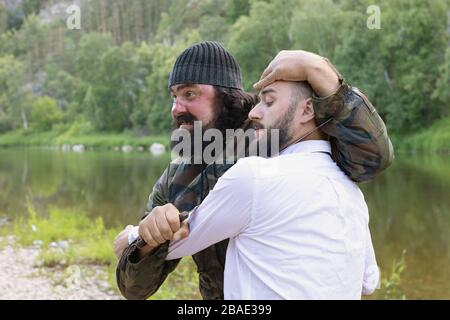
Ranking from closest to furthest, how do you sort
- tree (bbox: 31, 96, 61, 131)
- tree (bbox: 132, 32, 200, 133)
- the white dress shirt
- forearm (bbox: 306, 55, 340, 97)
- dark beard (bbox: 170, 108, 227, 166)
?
the white dress shirt < forearm (bbox: 306, 55, 340, 97) < dark beard (bbox: 170, 108, 227, 166) < tree (bbox: 132, 32, 200, 133) < tree (bbox: 31, 96, 61, 131)

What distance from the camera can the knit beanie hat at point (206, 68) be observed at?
1.90 metres

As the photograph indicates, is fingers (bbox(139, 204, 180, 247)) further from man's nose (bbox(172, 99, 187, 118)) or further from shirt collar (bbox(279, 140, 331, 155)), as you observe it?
man's nose (bbox(172, 99, 187, 118))

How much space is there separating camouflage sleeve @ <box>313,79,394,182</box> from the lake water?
249 inches

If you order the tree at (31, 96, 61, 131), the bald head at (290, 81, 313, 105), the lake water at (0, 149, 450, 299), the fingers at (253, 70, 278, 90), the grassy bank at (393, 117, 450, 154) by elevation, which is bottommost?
the tree at (31, 96, 61, 131)

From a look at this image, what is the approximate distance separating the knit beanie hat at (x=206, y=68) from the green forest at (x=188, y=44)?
3.45 metres

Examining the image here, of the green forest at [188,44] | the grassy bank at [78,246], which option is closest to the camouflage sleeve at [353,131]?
the green forest at [188,44]

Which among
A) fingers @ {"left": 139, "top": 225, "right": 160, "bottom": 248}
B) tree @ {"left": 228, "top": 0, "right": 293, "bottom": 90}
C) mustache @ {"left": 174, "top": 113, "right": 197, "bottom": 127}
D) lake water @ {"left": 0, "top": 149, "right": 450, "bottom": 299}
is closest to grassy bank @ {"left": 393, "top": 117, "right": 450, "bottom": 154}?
lake water @ {"left": 0, "top": 149, "right": 450, "bottom": 299}

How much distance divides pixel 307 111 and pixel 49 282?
7083mm

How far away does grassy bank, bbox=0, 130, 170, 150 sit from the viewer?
4881cm

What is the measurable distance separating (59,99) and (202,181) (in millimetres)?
86317

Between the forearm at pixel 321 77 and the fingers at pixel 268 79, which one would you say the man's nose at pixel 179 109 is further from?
the forearm at pixel 321 77

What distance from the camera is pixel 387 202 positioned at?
47.5ft
